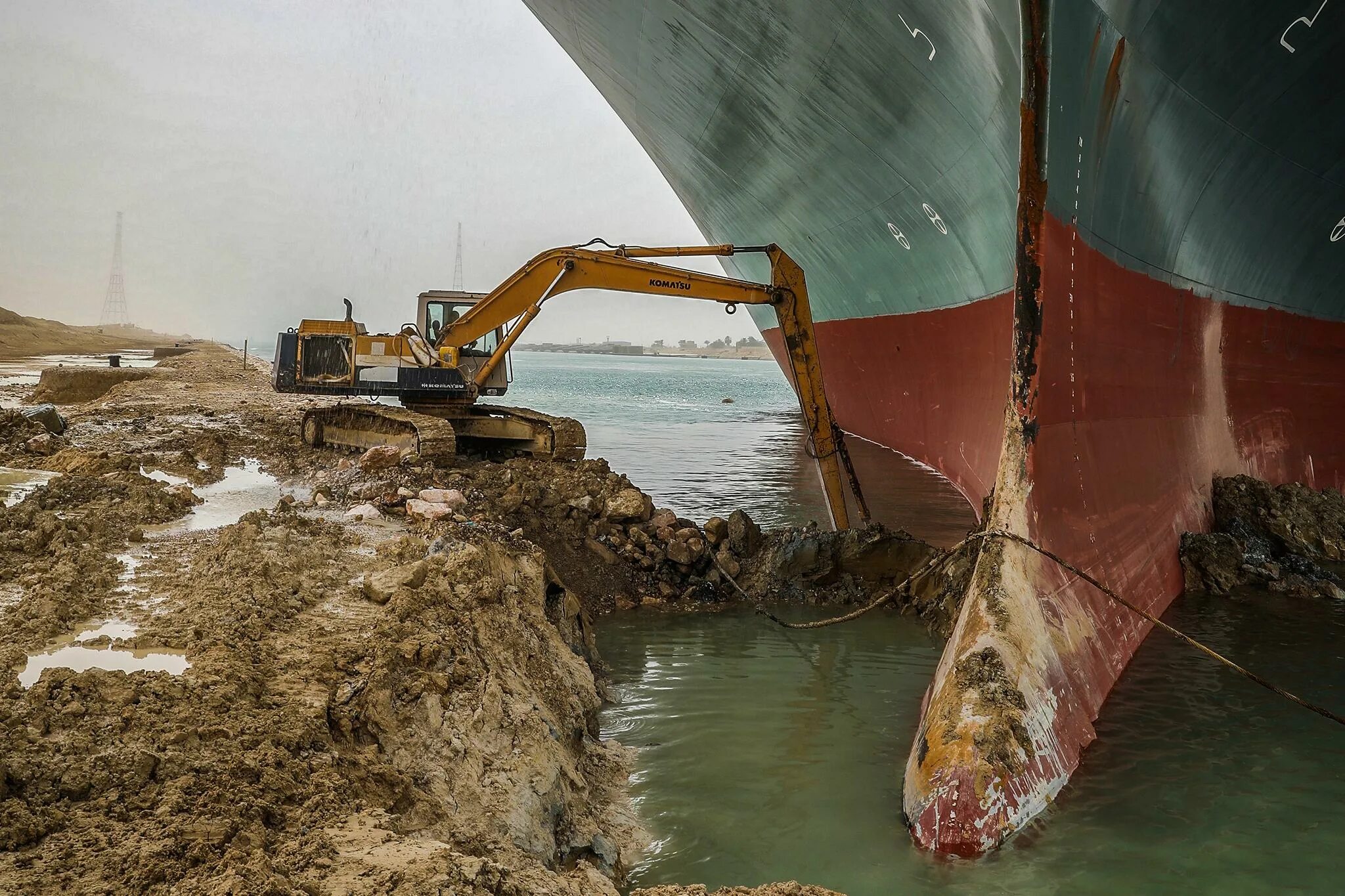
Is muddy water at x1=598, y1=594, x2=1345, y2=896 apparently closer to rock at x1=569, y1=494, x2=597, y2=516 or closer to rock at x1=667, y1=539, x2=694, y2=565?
rock at x1=667, y1=539, x2=694, y2=565

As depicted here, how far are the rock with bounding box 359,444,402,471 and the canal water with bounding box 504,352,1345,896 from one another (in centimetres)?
260

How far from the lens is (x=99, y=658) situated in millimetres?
3189

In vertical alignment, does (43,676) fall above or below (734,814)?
above

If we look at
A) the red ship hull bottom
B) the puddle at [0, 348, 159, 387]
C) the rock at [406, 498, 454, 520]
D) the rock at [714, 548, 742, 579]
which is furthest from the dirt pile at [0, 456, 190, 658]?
the puddle at [0, 348, 159, 387]

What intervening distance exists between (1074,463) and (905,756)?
205 centimetres

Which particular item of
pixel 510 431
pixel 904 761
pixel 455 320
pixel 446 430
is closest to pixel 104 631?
pixel 904 761

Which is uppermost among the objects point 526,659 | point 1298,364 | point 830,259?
point 830,259

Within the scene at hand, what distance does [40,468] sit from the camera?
7.33 meters

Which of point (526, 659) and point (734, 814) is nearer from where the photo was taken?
point (734, 814)

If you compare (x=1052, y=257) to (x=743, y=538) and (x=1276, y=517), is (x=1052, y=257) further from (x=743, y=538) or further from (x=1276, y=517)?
(x=1276, y=517)

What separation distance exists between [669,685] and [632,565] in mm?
2043

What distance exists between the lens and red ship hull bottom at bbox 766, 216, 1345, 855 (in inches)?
146

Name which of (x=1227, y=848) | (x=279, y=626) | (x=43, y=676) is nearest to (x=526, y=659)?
(x=279, y=626)

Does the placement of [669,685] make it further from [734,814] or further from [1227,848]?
[1227,848]
